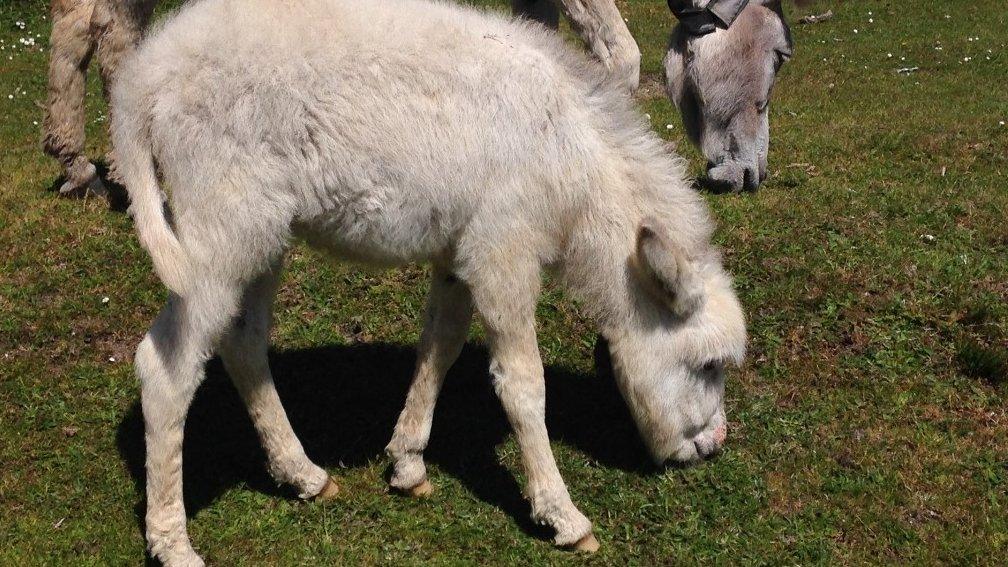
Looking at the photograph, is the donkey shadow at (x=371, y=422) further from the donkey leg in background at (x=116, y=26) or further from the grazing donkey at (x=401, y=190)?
the donkey leg in background at (x=116, y=26)

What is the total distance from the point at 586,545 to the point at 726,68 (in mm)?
3287

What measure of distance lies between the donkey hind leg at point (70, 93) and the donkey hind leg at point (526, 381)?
4.19 meters

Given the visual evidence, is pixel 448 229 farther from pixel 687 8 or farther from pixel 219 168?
pixel 687 8

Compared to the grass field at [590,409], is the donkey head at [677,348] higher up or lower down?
higher up

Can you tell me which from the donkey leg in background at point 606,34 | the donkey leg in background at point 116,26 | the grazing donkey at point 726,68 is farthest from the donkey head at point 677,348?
the donkey leg in background at point 116,26

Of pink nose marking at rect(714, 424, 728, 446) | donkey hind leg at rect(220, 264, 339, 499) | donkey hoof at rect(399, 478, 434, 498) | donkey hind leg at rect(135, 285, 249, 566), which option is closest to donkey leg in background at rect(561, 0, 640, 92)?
pink nose marking at rect(714, 424, 728, 446)

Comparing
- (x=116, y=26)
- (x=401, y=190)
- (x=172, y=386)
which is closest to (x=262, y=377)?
(x=172, y=386)

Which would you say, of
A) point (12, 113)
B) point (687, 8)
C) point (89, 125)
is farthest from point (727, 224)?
point (12, 113)

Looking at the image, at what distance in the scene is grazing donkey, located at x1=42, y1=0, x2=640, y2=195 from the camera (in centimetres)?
462

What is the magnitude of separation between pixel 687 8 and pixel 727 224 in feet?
4.71

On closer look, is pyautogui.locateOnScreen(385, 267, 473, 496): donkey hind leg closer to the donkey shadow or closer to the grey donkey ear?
the donkey shadow

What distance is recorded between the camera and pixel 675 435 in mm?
4645

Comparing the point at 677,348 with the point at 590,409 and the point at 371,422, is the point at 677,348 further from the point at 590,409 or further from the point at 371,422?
the point at 371,422

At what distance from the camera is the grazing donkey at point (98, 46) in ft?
15.2
